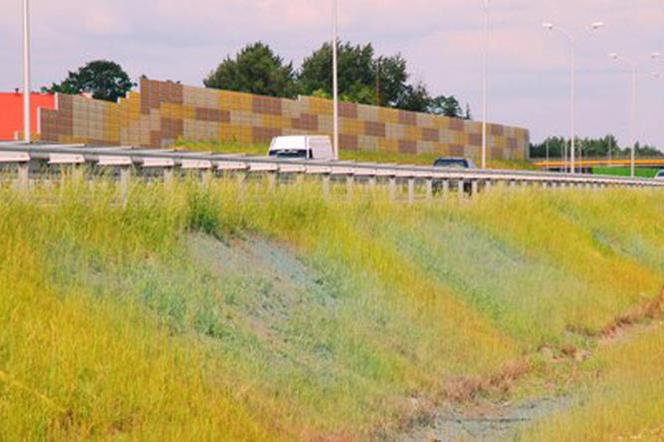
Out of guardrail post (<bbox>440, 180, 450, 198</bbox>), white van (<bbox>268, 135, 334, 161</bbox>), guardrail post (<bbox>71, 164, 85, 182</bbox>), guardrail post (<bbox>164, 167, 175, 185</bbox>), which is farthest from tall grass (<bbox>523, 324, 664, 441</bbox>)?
white van (<bbox>268, 135, 334, 161</bbox>)

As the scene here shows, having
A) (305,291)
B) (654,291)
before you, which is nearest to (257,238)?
(305,291)

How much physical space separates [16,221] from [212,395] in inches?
119

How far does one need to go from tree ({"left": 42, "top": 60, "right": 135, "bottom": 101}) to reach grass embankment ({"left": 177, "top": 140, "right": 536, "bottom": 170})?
3753 centimetres

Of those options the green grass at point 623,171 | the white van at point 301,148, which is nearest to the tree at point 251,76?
the green grass at point 623,171

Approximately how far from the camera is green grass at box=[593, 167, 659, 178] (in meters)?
128

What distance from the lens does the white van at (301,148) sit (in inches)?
1858

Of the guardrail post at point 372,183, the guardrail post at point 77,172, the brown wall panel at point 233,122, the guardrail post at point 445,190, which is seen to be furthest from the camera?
the brown wall panel at point 233,122

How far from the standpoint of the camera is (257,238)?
1952 centimetres

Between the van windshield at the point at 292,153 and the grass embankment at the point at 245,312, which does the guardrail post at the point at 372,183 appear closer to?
the grass embankment at the point at 245,312

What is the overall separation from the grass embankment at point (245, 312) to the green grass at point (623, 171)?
324 ft

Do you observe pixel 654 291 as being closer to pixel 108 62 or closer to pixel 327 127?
pixel 327 127

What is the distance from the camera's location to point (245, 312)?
1591 cm

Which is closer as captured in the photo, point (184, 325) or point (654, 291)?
point (184, 325)

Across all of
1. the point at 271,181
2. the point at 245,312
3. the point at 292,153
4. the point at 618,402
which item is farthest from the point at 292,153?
the point at 245,312
